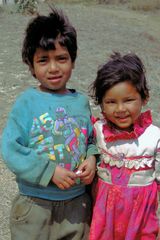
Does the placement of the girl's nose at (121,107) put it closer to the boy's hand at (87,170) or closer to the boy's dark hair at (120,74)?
the boy's dark hair at (120,74)

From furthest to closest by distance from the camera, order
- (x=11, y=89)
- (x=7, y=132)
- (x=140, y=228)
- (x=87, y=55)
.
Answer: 1. (x=87, y=55)
2. (x=11, y=89)
3. (x=140, y=228)
4. (x=7, y=132)

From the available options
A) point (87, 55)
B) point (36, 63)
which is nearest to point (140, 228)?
point (36, 63)

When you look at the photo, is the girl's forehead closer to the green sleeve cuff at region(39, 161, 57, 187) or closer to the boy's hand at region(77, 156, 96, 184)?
the boy's hand at region(77, 156, 96, 184)

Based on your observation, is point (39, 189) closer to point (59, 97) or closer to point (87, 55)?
point (59, 97)

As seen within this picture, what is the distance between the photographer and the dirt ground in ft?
17.0

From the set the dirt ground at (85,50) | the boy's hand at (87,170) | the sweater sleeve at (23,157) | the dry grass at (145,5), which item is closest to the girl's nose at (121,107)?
the boy's hand at (87,170)

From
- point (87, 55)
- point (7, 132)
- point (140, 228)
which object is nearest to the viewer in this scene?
point (7, 132)

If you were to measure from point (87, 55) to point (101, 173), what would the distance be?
6148 millimetres

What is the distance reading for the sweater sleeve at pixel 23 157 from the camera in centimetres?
205

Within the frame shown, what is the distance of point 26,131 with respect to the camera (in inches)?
82.6

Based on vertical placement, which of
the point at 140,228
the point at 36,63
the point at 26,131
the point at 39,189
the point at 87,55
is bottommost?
the point at 87,55

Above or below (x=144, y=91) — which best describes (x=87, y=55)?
below

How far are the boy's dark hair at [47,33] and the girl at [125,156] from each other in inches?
8.2

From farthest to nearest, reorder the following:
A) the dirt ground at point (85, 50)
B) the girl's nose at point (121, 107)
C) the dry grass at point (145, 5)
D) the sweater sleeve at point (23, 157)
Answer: the dry grass at point (145, 5) → the dirt ground at point (85, 50) → the girl's nose at point (121, 107) → the sweater sleeve at point (23, 157)
